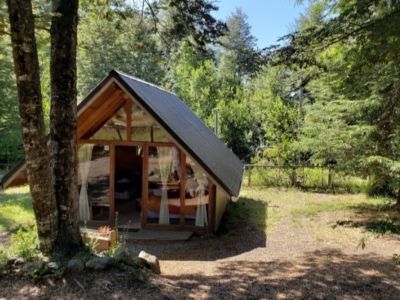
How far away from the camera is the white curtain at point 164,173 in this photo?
367 inches

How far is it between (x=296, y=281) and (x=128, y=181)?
7.99 meters

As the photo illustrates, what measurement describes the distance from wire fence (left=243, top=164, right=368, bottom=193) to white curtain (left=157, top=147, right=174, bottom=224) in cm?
754

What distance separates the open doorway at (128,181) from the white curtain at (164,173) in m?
1.27

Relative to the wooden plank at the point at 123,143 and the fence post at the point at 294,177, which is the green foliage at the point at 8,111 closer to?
the wooden plank at the point at 123,143

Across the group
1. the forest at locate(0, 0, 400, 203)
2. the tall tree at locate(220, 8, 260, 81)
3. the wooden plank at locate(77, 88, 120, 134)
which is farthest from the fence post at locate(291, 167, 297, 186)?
the tall tree at locate(220, 8, 260, 81)

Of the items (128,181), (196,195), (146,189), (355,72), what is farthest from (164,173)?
(355,72)

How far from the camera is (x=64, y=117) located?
4.68 m

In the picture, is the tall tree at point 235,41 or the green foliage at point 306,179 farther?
the tall tree at point 235,41

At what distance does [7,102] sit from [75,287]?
75.5 ft

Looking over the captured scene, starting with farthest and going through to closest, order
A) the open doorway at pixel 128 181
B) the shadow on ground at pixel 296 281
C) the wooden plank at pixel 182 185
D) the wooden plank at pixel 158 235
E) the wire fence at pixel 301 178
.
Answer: the wire fence at pixel 301 178 < the open doorway at pixel 128 181 < the wooden plank at pixel 182 185 < the wooden plank at pixel 158 235 < the shadow on ground at pixel 296 281

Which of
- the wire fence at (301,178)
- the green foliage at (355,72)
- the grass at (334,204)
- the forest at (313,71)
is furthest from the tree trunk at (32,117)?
the wire fence at (301,178)

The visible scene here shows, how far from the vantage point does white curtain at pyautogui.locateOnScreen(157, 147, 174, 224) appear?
9.31m

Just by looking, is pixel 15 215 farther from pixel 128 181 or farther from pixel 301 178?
pixel 301 178

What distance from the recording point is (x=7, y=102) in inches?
942
